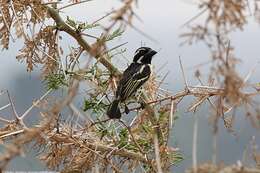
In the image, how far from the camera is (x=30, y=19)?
95.9 inches

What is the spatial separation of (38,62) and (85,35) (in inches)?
14.7

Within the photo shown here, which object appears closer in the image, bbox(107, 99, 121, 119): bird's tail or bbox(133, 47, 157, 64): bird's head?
bbox(107, 99, 121, 119): bird's tail

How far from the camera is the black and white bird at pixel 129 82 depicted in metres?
2.30

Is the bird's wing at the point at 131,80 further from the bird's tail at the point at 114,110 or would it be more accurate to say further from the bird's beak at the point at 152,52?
the bird's beak at the point at 152,52

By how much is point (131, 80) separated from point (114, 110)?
1.06 feet

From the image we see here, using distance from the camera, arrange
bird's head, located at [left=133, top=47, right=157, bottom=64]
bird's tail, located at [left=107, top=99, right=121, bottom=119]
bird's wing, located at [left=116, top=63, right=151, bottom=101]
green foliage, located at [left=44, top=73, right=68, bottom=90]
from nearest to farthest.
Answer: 1. bird's tail, located at [left=107, top=99, right=121, bottom=119]
2. green foliage, located at [left=44, top=73, right=68, bottom=90]
3. bird's wing, located at [left=116, top=63, right=151, bottom=101]
4. bird's head, located at [left=133, top=47, right=157, bottom=64]

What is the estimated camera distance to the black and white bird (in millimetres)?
2304

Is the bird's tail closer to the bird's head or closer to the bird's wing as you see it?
the bird's wing

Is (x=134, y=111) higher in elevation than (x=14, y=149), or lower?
higher

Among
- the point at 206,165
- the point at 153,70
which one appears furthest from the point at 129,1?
the point at 153,70

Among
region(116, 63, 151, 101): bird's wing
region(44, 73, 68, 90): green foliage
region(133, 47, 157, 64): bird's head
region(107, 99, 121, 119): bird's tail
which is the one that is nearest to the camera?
region(107, 99, 121, 119): bird's tail

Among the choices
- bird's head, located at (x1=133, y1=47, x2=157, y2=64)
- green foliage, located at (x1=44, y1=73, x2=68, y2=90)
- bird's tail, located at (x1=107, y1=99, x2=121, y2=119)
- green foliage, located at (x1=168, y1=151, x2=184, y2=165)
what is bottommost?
green foliage, located at (x1=168, y1=151, x2=184, y2=165)

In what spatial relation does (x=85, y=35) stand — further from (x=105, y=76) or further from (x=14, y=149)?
(x=14, y=149)

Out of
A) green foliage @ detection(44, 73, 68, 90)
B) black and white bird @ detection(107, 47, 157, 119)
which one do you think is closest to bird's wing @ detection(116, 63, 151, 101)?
black and white bird @ detection(107, 47, 157, 119)
